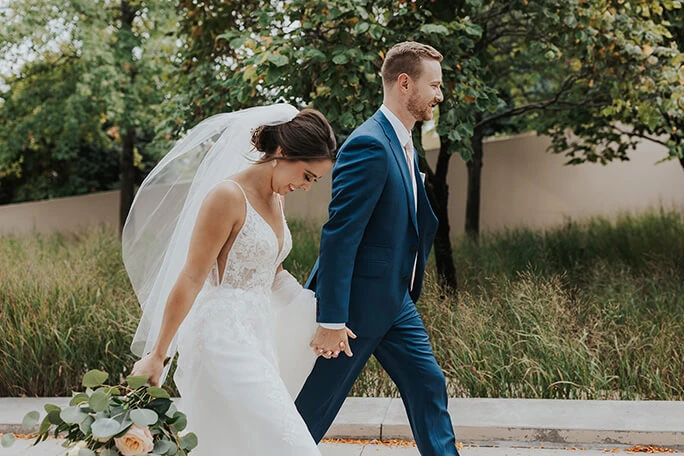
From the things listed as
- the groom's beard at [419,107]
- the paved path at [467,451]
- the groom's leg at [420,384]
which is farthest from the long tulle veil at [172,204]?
the paved path at [467,451]

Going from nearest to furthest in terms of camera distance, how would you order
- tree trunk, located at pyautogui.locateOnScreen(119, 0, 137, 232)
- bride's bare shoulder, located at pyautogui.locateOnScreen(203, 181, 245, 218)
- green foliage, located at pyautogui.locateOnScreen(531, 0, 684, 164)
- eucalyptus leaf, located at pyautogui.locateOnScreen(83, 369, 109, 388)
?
eucalyptus leaf, located at pyautogui.locateOnScreen(83, 369, 109, 388) < bride's bare shoulder, located at pyautogui.locateOnScreen(203, 181, 245, 218) < green foliage, located at pyautogui.locateOnScreen(531, 0, 684, 164) < tree trunk, located at pyautogui.locateOnScreen(119, 0, 137, 232)

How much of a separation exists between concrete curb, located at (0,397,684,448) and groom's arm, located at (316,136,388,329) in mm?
1827

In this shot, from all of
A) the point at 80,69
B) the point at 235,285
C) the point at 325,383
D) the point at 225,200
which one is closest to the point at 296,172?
the point at 225,200

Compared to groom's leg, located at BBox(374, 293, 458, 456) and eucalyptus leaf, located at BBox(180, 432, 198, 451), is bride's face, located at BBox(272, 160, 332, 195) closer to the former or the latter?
groom's leg, located at BBox(374, 293, 458, 456)

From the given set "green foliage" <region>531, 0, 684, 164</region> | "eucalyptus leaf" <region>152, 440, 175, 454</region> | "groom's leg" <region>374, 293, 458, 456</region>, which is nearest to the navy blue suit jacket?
"groom's leg" <region>374, 293, 458, 456</region>

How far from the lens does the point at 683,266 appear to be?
30.7 ft

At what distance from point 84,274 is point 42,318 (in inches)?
50.6

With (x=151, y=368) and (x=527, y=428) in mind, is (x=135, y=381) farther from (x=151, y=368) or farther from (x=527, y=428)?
(x=527, y=428)

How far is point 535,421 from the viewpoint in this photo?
16.0 feet

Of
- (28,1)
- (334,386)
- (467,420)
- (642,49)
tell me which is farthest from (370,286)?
(28,1)

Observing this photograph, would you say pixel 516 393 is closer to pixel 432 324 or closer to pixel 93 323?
pixel 432 324

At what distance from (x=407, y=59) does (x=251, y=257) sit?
3.79 feet

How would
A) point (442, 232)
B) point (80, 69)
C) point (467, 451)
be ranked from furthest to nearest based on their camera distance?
point (80, 69) → point (442, 232) → point (467, 451)

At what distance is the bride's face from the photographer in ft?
10.3
